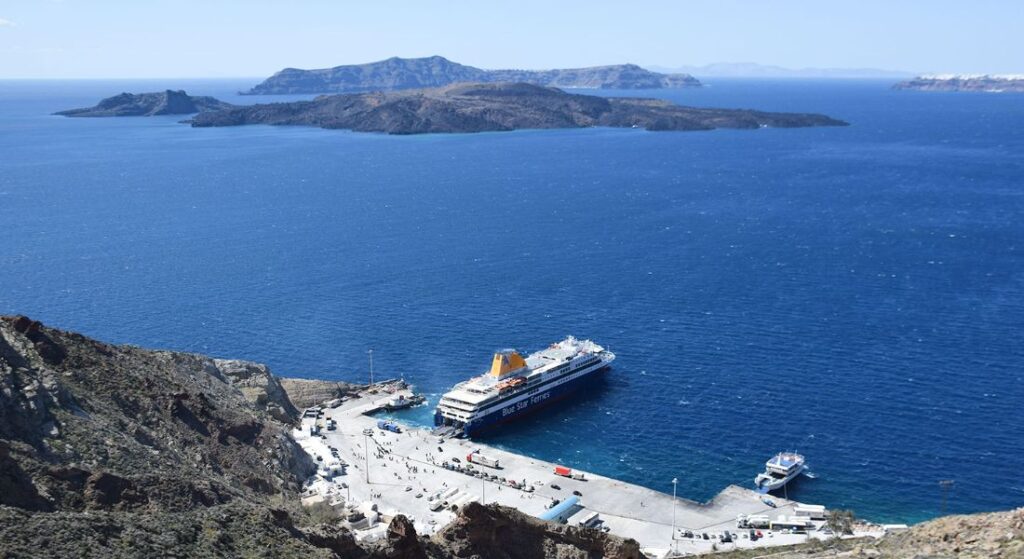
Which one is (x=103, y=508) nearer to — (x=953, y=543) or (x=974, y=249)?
(x=953, y=543)

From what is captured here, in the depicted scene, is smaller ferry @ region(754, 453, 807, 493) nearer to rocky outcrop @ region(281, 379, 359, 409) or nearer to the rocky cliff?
the rocky cliff

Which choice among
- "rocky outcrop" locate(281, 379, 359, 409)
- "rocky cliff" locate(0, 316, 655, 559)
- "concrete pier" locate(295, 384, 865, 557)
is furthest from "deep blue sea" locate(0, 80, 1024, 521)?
"rocky cliff" locate(0, 316, 655, 559)

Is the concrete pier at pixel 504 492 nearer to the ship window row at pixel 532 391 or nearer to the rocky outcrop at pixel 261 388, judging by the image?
the rocky outcrop at pixel 261 388

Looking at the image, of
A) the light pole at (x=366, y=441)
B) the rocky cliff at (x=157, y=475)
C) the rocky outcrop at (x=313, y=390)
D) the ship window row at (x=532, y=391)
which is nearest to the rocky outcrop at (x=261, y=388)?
the rocky outcrop at (x=313, y=390)

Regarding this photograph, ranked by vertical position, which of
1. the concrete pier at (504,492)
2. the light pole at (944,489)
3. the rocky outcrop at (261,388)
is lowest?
the concrete pier at (504,492)

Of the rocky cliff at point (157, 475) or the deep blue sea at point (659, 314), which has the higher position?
the rocky cliff at point (157, 475)

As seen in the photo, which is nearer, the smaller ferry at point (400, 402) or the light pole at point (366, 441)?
the light pole at point (366, 441)
